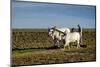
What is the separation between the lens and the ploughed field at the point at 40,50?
9.29 feet

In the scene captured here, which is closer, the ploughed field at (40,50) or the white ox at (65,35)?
the ploughed field at (40,50)

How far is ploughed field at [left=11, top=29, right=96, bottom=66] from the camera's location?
9.29 ft

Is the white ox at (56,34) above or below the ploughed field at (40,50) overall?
above

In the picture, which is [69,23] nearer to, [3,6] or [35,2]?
[35,2]

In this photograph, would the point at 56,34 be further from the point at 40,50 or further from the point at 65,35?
the point at 40,50

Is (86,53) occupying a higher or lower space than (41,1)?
lower

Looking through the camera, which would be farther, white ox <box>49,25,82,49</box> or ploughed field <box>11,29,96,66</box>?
white ox <box>49,25,82,49</box>

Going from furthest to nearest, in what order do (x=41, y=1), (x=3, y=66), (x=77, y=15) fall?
(x=77, y=15), (x=41, y=1), (x=3, y=66)

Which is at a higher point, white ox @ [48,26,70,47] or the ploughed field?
white ox @ [48,26,70,47]

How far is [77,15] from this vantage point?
10.3 ft

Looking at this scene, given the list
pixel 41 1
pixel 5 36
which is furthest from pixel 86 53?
pixel 5 36

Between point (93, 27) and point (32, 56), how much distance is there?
97 centimetres

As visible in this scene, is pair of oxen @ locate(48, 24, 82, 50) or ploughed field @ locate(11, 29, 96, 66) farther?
pair of oxen @ locate(48, 24, 82, 50)

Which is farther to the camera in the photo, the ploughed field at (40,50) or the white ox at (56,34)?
the white ox at (56,34)
